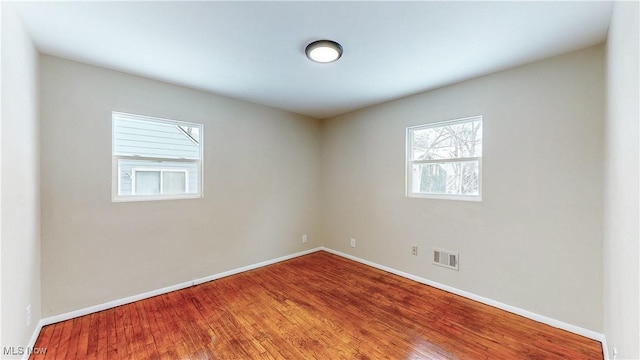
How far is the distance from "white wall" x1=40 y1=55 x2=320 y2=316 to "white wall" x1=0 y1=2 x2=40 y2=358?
0.17m

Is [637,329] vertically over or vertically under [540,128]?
under

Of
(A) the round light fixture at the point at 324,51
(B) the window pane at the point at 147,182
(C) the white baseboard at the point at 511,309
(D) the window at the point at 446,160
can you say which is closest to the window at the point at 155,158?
(B) the window pane at the point at 147,182

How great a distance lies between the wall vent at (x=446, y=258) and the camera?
299cm

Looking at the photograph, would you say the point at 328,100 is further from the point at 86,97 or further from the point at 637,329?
the point at 637,329

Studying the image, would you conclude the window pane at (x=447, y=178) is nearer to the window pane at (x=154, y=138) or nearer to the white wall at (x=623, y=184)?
the white wall at (x=623, y=184)

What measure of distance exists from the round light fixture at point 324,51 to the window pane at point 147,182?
2219mm

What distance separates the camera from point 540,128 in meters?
2.41

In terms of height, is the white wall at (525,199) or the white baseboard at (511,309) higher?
the white wall at (525,199)

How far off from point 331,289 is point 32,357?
2.59 metres

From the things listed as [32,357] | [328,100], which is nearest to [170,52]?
[328,100]

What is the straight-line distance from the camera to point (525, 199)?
98.5 inches

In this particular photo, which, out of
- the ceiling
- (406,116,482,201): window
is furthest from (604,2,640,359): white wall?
(406,116,482,201): window

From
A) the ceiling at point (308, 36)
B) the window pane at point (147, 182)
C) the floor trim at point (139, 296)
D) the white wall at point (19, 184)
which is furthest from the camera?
the window pane at point (147, 182)

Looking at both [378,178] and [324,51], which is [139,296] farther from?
[378,178]
